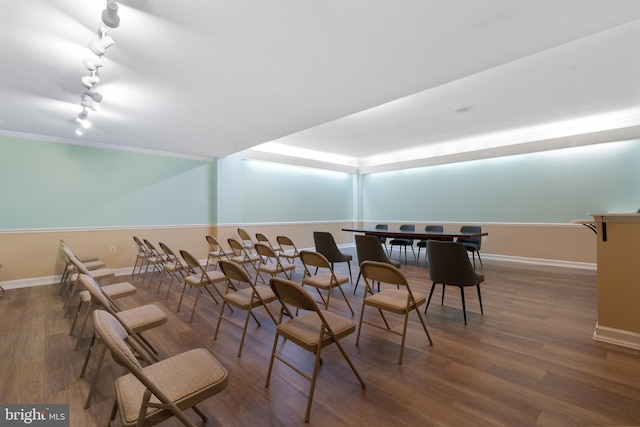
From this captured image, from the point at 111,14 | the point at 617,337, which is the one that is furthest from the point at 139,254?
the point at 617,337

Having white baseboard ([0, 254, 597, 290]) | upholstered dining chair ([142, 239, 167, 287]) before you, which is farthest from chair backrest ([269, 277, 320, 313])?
white baseboard ([0, 254, 597, 290])

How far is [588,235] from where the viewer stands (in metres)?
5.35

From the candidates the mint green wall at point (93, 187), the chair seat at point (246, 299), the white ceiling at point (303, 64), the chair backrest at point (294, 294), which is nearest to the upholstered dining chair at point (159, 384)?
the chair backrest at point (294, 294)

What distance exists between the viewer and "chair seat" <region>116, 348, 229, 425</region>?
116cm

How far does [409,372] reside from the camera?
203cm

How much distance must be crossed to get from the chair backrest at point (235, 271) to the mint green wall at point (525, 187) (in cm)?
663

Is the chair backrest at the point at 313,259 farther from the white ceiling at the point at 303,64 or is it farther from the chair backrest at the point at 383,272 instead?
the white ceiling at the point at 303,64

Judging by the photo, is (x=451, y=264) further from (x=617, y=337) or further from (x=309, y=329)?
(x=309, y=329)

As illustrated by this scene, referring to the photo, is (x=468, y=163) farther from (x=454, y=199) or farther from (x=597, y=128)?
(x=597, y=128)

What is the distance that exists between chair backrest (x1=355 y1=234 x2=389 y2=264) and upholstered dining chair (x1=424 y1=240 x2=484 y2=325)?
2.47 ft

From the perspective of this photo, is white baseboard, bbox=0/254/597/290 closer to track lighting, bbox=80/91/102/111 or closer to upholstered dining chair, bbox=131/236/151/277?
upholstered dining chair, bbox=131/236/151/277

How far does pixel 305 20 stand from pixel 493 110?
13.8ft

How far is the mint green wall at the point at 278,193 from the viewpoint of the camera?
21.8ft

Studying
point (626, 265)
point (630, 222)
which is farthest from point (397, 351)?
point (630, 222)
